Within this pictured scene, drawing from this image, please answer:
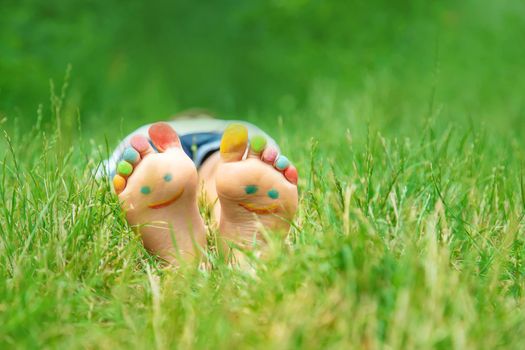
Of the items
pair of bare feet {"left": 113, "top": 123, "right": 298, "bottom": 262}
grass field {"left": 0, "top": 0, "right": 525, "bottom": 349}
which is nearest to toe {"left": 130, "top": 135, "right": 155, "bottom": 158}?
pair of bare feet {"left": 113, "top": 123, "right": 298, "bottom": 262}

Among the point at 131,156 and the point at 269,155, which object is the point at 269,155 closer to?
the point at 269,155

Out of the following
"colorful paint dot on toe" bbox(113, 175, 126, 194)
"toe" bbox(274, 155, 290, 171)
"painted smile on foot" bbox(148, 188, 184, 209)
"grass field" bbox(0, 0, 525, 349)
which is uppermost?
"toe" bbox(274, 155, 290, 171)

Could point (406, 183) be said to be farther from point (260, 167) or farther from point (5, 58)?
point (5, 58)

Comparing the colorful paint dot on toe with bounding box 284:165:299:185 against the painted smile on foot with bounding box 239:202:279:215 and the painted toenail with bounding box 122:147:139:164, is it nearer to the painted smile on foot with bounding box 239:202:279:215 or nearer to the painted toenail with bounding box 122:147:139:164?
the painted smile on foot with bounding box 239:202:279:215

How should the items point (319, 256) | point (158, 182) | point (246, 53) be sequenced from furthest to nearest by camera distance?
point (246, 53) → point (158, 182) → point (319, 256)

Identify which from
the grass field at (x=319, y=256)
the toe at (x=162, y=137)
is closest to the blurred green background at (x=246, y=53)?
the grass field at (x=319, y=256)

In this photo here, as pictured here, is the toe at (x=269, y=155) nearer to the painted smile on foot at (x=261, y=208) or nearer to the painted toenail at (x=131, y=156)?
the painted smile on foot at (x=261, y=208)

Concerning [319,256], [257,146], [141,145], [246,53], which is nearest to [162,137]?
[141,145]
